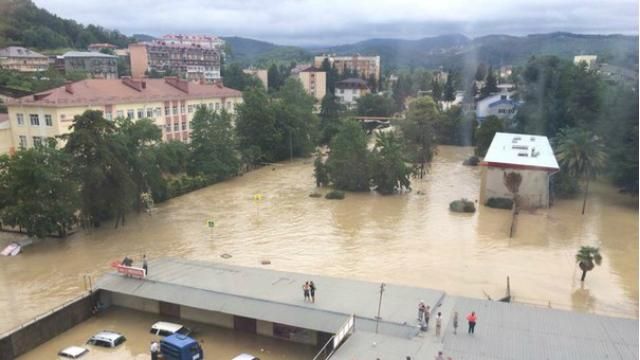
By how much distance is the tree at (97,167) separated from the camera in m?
19.9

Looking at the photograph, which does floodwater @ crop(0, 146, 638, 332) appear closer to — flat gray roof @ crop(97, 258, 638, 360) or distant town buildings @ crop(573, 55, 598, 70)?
flat gray roof @ crop(97, 258, 638, 360)

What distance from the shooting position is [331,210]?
83.4 ft

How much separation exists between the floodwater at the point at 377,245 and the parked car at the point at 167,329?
4.14 m

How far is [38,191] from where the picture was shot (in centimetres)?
1867

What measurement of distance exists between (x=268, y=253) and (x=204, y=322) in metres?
5.80

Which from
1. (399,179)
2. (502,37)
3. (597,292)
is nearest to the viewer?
(597,292)

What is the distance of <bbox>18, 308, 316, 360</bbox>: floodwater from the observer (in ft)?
39.4

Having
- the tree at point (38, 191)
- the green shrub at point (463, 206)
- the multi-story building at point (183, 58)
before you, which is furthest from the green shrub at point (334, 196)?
the multi-story building at point (183, 58)

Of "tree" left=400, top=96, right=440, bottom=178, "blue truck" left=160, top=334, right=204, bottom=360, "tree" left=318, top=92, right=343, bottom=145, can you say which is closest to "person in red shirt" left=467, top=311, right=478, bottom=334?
"blue truck" left=160, top=334, right=204, bottom=360

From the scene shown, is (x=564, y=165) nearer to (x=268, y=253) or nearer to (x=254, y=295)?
(x=268, y=253)

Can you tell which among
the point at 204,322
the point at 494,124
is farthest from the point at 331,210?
the point at 494,124

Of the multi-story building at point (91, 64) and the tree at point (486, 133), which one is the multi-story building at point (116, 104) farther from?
the tree at point (486, 133)

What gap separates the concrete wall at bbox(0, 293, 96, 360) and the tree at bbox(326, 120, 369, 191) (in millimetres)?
17346

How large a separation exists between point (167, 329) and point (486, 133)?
33408mm
